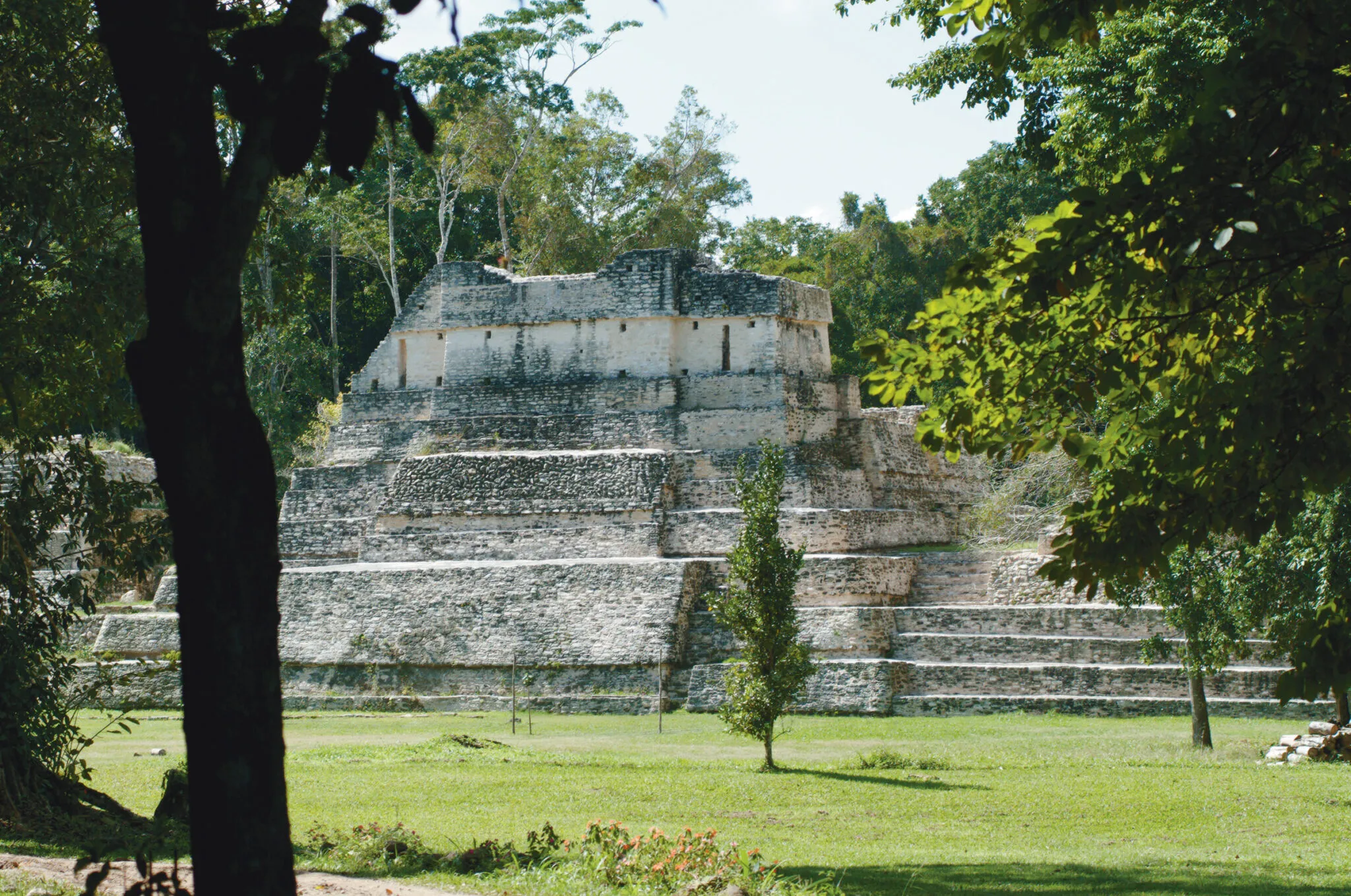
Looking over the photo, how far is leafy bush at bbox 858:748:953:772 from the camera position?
13.8 m

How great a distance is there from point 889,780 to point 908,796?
3.19 feet

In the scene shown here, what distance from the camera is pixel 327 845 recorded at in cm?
863

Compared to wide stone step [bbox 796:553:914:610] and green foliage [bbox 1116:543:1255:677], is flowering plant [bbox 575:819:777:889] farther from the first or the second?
wide stone step [bbox 796:553:914:610]

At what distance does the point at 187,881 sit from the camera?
22.7 ft

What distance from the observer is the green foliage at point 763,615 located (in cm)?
1445

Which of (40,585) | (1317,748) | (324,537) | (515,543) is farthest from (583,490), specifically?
(40,585)

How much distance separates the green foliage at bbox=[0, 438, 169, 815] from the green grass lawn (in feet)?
5.84

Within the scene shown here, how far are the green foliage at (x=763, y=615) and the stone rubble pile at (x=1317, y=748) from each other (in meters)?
4.61

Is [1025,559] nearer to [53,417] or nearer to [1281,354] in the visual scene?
[53,417]

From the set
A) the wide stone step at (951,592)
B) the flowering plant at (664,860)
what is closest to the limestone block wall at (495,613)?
the wide stone step at (951,592)

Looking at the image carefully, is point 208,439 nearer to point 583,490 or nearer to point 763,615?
point 763,615

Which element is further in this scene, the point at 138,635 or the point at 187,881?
the point at 138,635

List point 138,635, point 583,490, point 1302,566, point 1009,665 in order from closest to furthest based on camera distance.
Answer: point 1302,566 → point 1009,665 → point 138,635 → point 583,490

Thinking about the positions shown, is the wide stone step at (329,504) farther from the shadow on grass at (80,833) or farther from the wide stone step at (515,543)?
the shadow on grass at (80,833)
